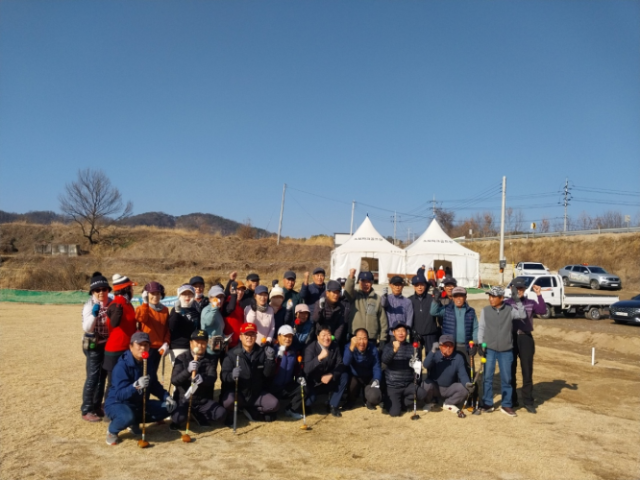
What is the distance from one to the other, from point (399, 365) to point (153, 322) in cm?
348

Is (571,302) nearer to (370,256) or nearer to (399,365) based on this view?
(370,256)

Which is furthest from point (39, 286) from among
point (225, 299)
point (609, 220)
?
point (609, 220)

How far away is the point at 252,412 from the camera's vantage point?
6.43 meters

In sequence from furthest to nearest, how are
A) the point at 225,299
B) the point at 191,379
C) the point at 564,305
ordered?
the point at 564,305 < the point at 225,299 < the point at 191,379

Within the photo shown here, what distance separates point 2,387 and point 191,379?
3820 millimetres

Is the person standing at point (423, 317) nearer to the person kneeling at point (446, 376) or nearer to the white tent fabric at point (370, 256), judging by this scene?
the person kneeling at point (446, 376)

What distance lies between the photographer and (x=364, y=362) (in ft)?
23.0

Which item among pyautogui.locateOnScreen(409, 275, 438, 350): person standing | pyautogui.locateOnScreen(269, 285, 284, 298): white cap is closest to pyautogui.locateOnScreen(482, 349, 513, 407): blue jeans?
pyautogui.locateOnScreen(409, 275, 438, 350): person standing

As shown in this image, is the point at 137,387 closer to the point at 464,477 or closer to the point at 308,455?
the point at 308,455

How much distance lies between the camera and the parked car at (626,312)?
17297 millimetres

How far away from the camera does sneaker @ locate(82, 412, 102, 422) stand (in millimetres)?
6145

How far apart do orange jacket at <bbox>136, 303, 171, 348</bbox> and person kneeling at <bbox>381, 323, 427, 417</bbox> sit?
3111 mm

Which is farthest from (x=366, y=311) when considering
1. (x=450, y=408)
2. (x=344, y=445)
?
(x=344, y=445)

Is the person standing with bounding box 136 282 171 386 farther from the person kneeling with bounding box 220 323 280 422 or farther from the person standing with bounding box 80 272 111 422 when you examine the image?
the person kneeling with bounding box 220 323 280 422
